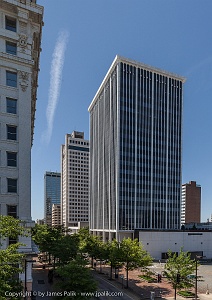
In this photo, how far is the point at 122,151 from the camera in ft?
→ 290

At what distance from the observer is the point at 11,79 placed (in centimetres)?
2702

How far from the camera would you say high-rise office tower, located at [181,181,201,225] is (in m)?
173

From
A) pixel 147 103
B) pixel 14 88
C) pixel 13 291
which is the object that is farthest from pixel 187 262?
pixel 147 103

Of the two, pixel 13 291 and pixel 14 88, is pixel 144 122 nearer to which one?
pixel 14 88

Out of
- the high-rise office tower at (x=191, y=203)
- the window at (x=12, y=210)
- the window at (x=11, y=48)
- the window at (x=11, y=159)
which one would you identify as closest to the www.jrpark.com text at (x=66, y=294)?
the window at (x=12, y=210)

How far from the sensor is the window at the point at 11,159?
25567 millimetres

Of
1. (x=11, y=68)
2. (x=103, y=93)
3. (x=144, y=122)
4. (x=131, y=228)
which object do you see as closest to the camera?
(x=11, y=68)

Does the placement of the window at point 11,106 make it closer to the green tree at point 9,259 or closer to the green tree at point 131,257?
the green tree at point 9,259

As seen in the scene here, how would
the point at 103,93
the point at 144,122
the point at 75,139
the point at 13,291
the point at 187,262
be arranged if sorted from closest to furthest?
1. the point at 13,291
2. the point at 187,262
3. the point at 144,122
4. the point at 103,93
5. the point at 75,139

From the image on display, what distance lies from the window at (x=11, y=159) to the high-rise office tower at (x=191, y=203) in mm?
164373

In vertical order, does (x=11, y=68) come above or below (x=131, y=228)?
above

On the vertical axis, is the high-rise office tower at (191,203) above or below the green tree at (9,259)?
below

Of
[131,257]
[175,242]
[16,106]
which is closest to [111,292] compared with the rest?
[131,257]

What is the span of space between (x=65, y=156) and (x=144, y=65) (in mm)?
82564
